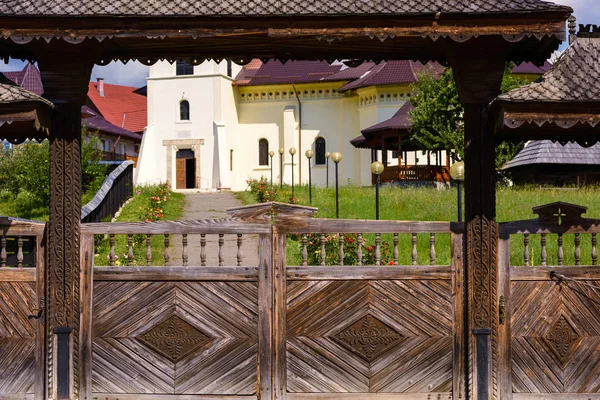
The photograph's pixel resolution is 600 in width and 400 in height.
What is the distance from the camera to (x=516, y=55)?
7438mm

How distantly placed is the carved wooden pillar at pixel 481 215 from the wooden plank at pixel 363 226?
Answer: 23cm

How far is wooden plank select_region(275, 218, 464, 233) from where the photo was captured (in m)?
6.75

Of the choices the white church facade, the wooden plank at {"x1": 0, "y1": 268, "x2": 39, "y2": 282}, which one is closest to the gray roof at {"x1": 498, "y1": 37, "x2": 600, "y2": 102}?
the wooden plank at {"x1": 0, "y1": 268, "x2": 39, "y2": 282}

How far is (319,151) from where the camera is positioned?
45469mm

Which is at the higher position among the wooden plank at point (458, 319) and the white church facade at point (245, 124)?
the white church facade at point (245, 124)

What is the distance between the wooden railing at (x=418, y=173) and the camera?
3375cm

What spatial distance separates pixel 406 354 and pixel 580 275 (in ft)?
5.40

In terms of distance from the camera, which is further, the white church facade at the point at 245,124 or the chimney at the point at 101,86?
the chimney at the point at 101,86

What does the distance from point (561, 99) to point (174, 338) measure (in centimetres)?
380

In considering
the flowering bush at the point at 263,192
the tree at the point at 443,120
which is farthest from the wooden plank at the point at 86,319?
the tree at the point at 443,120

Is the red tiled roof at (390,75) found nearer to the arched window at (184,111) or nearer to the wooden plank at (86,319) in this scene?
the arched window at (184,111)

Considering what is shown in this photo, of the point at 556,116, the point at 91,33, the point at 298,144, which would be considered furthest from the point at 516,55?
the point at 298,144

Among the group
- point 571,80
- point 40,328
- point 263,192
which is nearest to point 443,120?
point 263,192

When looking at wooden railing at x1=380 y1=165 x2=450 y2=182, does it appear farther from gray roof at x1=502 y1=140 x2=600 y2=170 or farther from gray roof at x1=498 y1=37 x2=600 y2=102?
gray roof at x1=498 y1=37 x2=600 y2=102
